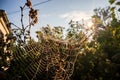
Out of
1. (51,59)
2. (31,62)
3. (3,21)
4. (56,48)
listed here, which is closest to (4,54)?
(31,62)

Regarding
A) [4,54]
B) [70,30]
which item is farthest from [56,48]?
[70,30]

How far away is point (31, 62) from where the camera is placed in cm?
535

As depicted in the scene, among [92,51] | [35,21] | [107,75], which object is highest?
[35,21]

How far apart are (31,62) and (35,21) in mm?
1296

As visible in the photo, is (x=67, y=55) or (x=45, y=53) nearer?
(x=67, y=55)

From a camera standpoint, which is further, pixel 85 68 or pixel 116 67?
pixel 85 68

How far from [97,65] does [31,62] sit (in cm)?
513

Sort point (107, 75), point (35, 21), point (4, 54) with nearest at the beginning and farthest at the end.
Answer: point (35, 21)
point (4, 54)
point (107, 75)

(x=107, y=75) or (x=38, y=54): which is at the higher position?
(x=38, y=54)

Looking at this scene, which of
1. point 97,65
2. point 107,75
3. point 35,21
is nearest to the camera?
point 35,21

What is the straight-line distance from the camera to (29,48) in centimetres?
484

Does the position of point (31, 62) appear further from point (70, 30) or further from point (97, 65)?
point (70, 30)

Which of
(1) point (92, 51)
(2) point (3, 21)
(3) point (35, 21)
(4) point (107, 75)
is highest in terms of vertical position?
(2) point (3, 21)

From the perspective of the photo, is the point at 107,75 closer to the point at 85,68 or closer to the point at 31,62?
the point at 85,68
